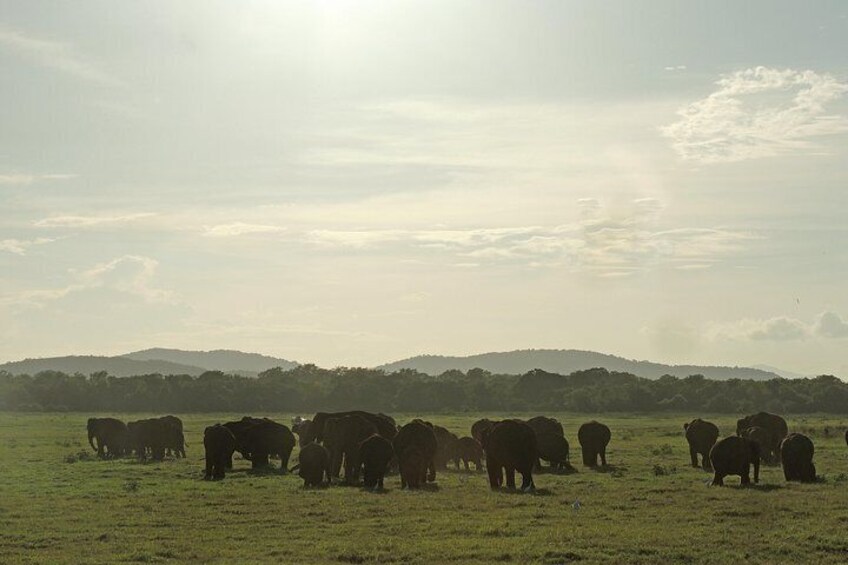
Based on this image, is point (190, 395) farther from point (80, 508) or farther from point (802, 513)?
point (802, 513)

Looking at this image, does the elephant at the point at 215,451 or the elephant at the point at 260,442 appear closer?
the elephant at the point at 215,451

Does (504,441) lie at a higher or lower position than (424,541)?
higher

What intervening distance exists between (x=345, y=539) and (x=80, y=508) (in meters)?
10.3

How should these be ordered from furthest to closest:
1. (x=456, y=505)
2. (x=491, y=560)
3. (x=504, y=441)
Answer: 1. (x=504, y=441)
2. (x=456, y=505)
3. (x=491, y=560)

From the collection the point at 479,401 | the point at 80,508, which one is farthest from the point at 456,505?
the point at 479,401

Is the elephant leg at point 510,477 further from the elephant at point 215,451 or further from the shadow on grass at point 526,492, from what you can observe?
the elephant at point 215,451

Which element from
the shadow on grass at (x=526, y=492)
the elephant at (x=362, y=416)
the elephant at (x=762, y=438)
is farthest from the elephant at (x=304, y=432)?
the elephant at (x=762, y=438)

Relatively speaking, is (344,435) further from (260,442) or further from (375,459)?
(260,442)

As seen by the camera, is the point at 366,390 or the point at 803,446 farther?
the point at 366,390

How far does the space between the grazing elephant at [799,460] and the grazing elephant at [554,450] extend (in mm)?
9367

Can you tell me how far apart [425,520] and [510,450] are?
829 cm

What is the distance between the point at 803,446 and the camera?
33406 millimetres

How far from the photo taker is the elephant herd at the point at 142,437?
49156mm

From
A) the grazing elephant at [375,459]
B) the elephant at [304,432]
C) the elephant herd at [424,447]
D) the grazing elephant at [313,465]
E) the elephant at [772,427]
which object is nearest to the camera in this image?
the elephant herd at [424,447]
